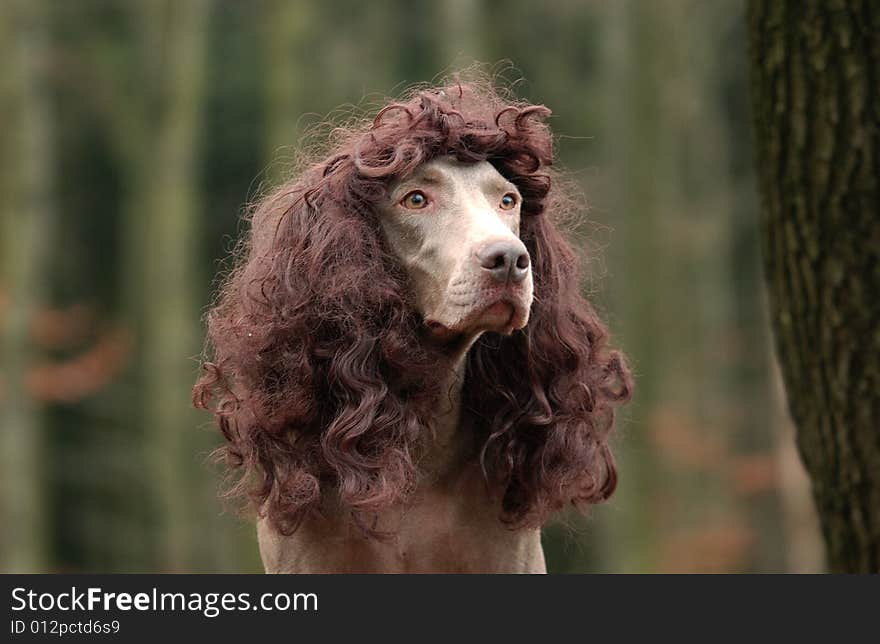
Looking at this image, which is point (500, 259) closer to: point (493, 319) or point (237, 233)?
point (493, 319)

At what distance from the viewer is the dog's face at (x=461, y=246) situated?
3.47 meters

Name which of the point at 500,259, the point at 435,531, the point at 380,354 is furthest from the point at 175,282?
the point at 500,259

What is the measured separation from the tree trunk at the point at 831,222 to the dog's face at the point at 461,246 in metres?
1.20

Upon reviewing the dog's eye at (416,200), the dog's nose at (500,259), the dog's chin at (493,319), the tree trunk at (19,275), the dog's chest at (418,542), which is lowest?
the dog's chest at (418,542)

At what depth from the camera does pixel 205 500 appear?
1426cm

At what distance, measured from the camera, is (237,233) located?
528 inches

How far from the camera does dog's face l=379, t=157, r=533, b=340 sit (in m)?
3.47

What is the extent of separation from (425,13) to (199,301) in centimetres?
475

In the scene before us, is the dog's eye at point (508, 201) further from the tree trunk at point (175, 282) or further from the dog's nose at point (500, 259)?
the tree trunk at point (175, 282)

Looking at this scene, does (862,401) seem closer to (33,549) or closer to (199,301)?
(33,549)

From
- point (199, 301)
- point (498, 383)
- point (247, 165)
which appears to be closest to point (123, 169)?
point (247, 165)

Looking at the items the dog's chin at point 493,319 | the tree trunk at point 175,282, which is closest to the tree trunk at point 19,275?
the tree trunk at point 175,282

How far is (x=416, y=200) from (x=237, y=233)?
988cm

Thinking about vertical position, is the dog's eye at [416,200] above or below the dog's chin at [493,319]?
above
